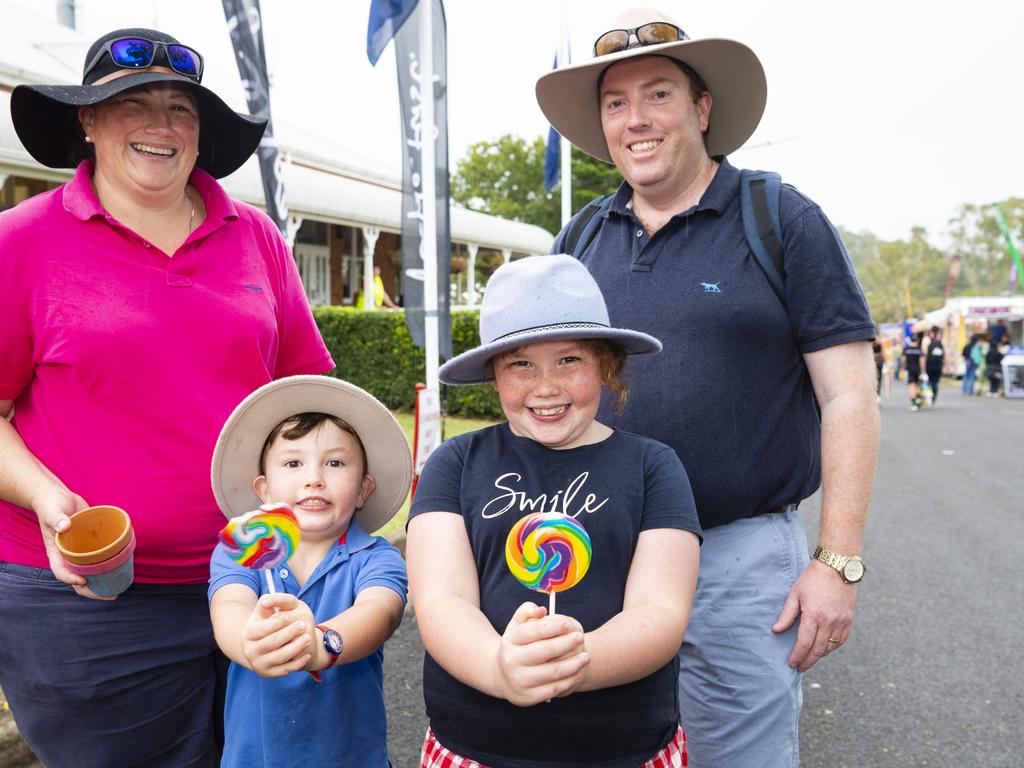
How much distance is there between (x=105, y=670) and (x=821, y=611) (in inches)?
67.6

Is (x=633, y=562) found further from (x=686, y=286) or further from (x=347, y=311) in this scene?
(x=347, y=311)

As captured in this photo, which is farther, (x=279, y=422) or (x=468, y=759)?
(x=279, y=422)

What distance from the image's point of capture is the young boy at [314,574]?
189 centimetres

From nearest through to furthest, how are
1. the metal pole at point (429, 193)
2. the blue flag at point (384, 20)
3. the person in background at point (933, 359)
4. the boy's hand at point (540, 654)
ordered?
the boy's hand at point (540, 654), the blue flag at point (384, 20), the metal pole at point (429, 193), the person in background at point (933, 359)

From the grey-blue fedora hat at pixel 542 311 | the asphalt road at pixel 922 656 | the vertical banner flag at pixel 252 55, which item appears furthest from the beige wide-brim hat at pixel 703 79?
the vertical banner flag at pixel 252 55

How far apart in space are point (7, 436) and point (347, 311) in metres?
11.8

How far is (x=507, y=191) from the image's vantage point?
152 feet

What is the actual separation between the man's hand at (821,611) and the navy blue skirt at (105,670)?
148 centimetres

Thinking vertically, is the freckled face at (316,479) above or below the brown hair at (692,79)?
below

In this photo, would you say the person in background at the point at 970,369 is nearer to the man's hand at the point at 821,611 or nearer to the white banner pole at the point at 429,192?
the white banner pole at the point at 429,192

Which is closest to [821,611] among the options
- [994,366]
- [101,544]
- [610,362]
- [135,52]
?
[610,362]

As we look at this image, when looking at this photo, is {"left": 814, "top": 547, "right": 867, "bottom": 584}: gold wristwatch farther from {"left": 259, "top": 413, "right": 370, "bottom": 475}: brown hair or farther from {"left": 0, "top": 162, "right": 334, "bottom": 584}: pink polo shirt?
{"left": 0, "top": 162, "right": 334, "bottom": 584}: pink polo shirt

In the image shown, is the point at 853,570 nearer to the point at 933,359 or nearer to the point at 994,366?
the point at 933,359

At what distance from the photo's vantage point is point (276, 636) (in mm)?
1560
